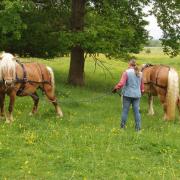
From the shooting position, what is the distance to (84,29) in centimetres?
2344

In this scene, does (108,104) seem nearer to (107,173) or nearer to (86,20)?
(86,20)

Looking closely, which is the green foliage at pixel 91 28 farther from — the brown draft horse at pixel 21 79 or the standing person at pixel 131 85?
the standing person at pixel 131 85

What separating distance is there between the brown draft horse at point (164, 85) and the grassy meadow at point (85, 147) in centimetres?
61

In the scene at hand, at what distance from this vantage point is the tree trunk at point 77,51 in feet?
81.0

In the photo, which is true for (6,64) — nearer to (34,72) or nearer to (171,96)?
(34,72)

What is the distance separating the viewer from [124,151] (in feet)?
36.5

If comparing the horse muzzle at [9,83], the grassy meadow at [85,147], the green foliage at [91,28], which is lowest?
the grassy meadow at [85,147]

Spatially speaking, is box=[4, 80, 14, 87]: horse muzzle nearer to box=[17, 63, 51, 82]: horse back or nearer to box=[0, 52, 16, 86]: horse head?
box=[0, 52, 16, 86]: horse head

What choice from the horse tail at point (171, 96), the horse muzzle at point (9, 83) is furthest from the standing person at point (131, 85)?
the horse muzzle at point (9, 83)

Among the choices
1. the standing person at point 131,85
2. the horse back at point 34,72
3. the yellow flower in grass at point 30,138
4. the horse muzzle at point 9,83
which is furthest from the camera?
the horse back at point 34,72

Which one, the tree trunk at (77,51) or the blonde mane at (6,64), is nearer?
the blonde mane at (6,64)

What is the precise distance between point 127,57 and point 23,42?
5.90 meters

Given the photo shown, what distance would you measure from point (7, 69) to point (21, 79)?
35.3 inches

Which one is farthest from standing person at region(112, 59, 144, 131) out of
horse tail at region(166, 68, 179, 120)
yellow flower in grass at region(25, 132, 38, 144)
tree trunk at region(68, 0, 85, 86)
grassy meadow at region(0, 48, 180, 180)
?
tree trunk at region(68, 0, 85, 86)
